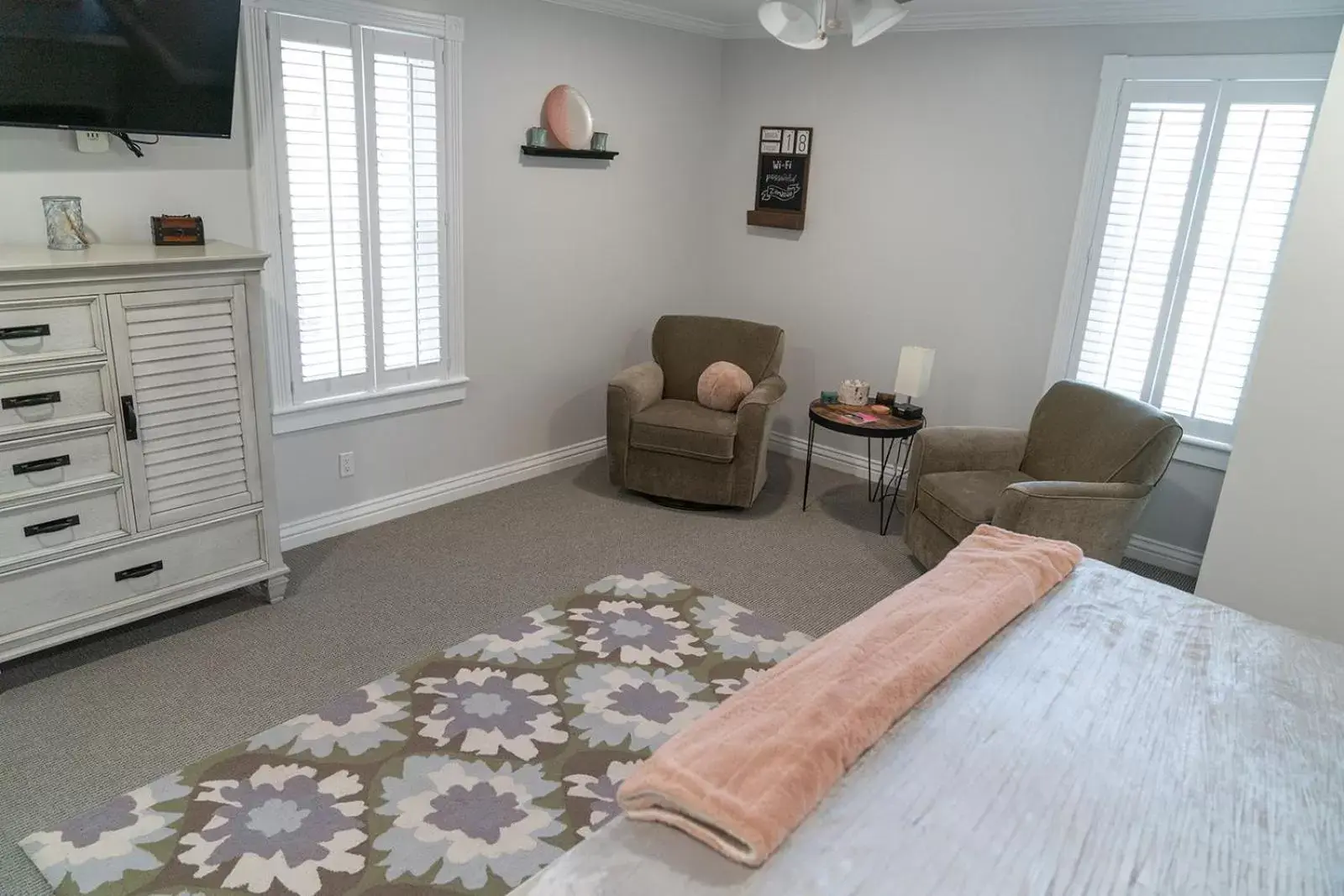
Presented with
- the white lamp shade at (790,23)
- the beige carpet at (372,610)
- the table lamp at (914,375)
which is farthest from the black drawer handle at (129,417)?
the table lamp at (914,375)

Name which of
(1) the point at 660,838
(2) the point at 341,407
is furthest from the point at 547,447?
(1) the point at 660,838

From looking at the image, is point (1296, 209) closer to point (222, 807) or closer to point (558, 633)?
point (558, 633)

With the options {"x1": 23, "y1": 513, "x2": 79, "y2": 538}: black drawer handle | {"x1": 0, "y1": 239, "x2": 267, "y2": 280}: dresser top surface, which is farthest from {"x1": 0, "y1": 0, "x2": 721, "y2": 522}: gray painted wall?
{"x1": 23, "y1": 513, "x2": 79, "y2": 538}: black drawer handle

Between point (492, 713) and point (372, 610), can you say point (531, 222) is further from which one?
point (492, 713)

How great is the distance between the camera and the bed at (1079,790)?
1340 mm

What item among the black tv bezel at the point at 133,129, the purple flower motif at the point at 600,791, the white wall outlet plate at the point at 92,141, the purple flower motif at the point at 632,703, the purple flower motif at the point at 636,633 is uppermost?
the black tv bezel at the point at 133,129

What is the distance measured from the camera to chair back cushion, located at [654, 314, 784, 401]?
474 cm

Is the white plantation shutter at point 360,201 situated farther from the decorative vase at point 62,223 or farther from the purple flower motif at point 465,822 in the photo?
the purple flower motif at point 465,822

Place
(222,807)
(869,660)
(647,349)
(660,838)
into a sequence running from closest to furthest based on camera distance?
(660,838), (869,660), (222,807), (647,349)

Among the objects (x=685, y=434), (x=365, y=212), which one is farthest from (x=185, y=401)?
(x=685, y=434)

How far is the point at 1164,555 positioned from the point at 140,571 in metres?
4.26

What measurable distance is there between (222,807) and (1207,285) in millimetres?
4152

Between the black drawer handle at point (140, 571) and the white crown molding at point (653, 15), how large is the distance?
3.02m

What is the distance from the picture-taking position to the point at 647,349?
211 inches
